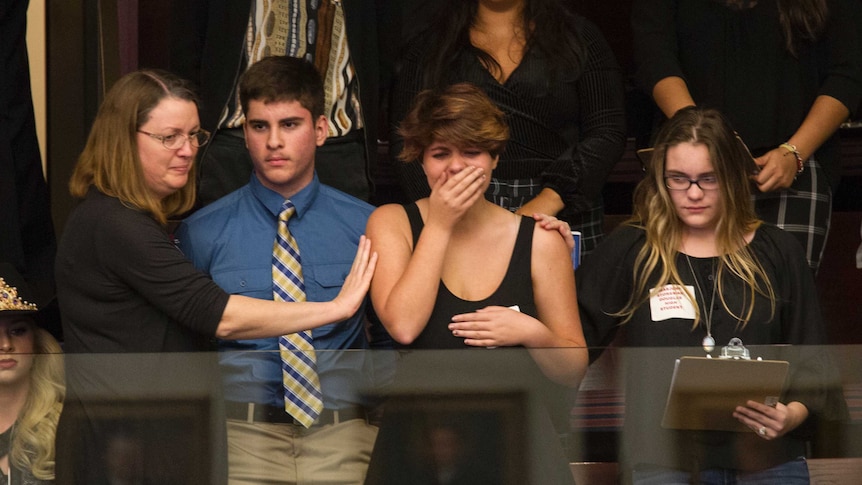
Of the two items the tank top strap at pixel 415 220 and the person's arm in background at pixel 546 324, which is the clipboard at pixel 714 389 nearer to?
the person's arm in background at pixel 546 324

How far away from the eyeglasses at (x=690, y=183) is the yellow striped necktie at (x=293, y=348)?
2.89 feet

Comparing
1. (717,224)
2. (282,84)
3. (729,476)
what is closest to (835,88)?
(717,224)

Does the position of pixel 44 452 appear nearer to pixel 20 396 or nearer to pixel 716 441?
pixel 20 396

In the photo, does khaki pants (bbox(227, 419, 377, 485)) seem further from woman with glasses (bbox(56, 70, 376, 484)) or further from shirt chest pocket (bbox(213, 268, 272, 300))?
shirt chest pocket (bbox(213, 268, 272, 300))

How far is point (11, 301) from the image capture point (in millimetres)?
3102

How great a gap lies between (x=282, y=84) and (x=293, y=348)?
646mm

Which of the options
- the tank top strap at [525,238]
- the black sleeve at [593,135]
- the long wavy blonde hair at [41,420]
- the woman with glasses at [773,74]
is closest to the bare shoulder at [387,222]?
the tank top strap at [525,238]

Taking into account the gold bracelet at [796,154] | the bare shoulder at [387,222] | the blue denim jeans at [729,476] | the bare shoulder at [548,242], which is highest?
the gold bracelet at [796,154]

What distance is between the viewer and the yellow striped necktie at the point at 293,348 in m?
2.76

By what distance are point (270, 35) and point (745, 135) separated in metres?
1.32

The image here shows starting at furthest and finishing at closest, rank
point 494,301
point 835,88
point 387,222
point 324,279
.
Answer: point 835,88, point 324,279, point 387,222, point 494,301

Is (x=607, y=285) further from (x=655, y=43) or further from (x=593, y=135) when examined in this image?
(x=655, y=43)

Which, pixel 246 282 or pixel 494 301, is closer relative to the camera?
pixel 494 301

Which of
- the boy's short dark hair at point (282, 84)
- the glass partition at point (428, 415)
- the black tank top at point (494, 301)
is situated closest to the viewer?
the glass partition at point (428, 415)
